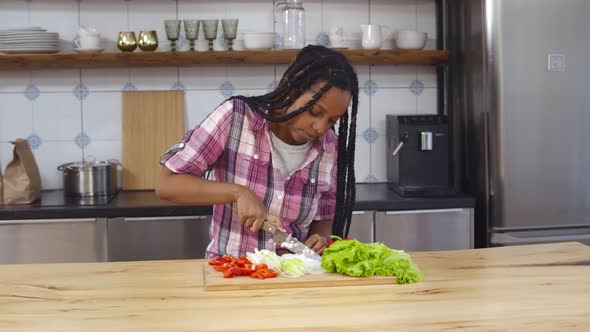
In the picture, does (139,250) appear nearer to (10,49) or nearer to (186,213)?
(186,213)

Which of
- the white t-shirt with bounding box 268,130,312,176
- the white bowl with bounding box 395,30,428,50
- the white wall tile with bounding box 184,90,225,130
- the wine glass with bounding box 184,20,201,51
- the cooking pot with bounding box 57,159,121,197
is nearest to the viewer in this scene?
the white t-shirt with bounding box 268,130,312,176

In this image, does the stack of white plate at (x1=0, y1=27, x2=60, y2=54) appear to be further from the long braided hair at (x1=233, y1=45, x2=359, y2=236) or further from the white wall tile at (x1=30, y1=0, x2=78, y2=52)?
the long braided hair at (x1=233, y1=45, x2=359, y2=236)

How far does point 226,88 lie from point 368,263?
2103mm

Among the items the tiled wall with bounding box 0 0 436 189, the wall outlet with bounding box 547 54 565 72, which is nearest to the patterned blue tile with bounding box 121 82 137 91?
the tiled wall with bounding box 0 0 436 189

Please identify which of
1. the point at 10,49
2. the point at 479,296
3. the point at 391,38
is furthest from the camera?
the point at 391,38

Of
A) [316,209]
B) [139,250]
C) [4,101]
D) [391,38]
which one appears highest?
[391,38]

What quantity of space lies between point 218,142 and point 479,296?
876mm

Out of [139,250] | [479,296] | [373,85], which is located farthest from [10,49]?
[479,296]

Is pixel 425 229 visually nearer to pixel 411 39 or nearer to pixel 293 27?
pixel 411 39

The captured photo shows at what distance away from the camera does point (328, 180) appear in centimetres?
238

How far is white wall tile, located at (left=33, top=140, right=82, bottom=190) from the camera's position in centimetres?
383

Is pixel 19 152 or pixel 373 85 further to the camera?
pixel 373 85

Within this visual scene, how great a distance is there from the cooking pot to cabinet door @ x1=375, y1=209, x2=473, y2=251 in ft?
4.18

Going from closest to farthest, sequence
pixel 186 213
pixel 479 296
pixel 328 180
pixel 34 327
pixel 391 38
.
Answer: pixel 34 327 < pixel 479 296 < pixel 328 180 < pixel 186 213 < pixel 391 38
